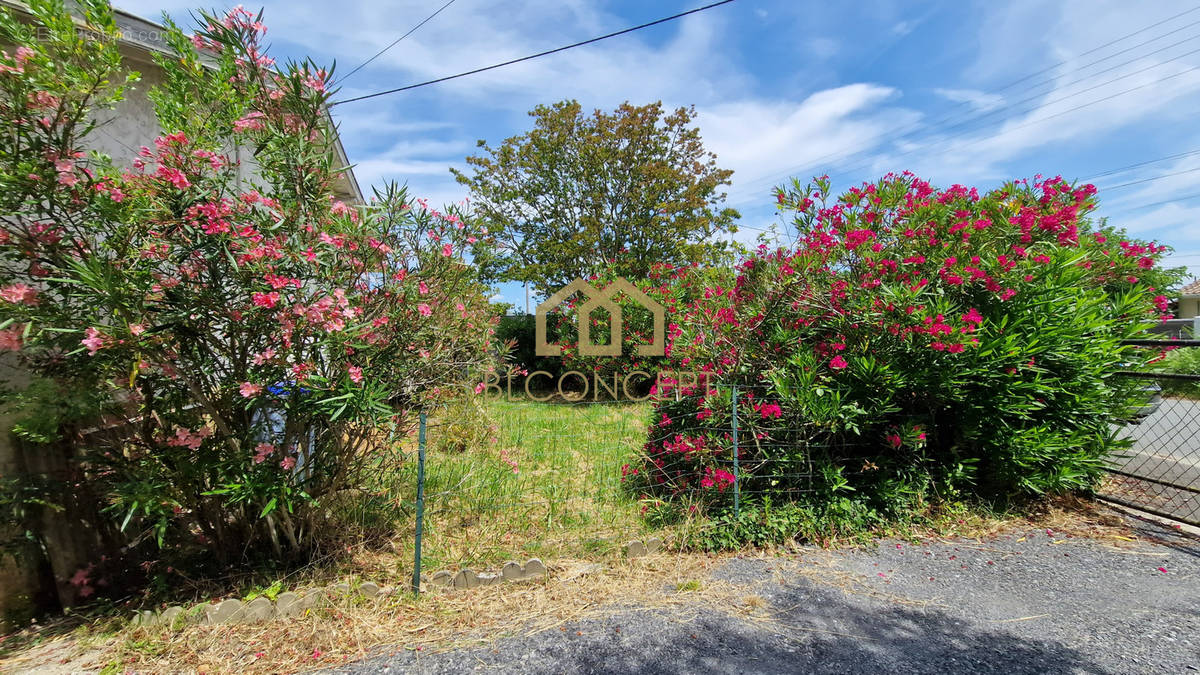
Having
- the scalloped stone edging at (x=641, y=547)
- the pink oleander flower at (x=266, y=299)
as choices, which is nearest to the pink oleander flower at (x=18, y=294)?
the pink oleander flower at (x=266, y=299)

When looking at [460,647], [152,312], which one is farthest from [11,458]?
[460,647]

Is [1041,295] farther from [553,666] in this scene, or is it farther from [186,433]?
[186,433]

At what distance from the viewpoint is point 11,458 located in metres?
2.35

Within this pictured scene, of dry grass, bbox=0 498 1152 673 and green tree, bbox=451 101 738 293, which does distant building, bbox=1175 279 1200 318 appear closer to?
green tree, bbox=451 101 738 293

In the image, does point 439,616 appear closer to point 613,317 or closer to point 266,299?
point 266,299

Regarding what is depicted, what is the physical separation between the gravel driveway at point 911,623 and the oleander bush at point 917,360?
1.71 ft

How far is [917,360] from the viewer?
334 centimetres

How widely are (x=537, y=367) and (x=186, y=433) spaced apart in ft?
26.4

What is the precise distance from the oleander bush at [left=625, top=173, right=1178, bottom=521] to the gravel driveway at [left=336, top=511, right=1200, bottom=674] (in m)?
0.52

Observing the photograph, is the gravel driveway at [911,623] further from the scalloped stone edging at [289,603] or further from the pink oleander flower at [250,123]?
the pink oleander flower at [250,123]

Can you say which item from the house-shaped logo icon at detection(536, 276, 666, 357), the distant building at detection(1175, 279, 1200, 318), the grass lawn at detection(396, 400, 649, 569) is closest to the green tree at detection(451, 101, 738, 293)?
the house-shaped logo icon at detection(536, 276, 666, 357)

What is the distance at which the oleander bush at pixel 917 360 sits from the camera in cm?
330

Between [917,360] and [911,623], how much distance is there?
1573 millimetres

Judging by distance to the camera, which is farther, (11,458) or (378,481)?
(378,481)
